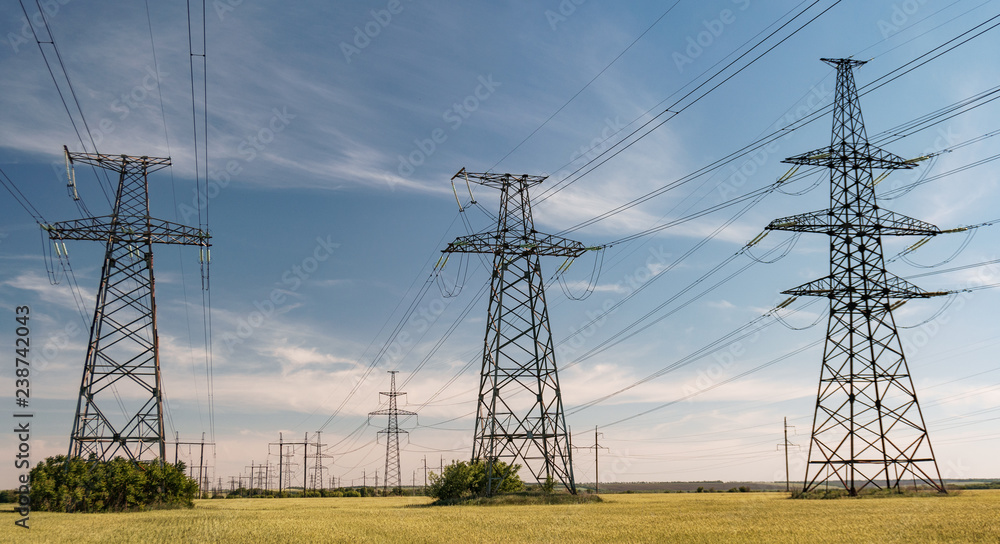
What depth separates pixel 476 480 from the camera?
54500mm

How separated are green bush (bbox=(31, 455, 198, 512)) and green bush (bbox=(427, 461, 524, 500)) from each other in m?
21.7

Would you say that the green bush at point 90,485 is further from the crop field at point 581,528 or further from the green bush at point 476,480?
the green bush at point 476,480

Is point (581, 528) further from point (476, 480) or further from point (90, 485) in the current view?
point (90, 485)

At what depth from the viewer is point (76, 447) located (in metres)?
46.7

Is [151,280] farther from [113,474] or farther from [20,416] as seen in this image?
[20,416]

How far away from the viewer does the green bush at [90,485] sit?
157 feet

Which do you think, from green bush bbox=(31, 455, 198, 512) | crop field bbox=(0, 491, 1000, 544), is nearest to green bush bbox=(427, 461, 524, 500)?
crop field bbox=(0, 491, 1000, 544)

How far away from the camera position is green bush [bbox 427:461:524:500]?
5441 centimetres

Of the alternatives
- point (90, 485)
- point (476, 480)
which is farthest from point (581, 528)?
point (90, 485)

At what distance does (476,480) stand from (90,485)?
26.5m

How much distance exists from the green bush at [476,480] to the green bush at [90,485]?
21.7m

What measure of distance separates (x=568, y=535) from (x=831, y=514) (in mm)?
16852

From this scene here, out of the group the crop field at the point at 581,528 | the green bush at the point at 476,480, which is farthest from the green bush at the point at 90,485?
the green bush at the point at 476,480

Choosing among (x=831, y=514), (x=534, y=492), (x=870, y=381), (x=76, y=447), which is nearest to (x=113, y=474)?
(x=76, y=447)
